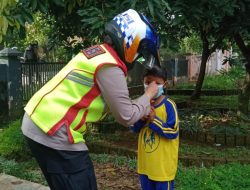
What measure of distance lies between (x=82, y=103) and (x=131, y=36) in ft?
1.34

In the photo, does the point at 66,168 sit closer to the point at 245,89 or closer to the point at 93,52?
the point at 93,52

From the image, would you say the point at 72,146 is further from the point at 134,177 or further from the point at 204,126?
the point at 204,126

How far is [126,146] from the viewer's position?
577 centimetres

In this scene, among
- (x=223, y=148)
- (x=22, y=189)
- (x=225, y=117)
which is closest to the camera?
(x=22, y=189)

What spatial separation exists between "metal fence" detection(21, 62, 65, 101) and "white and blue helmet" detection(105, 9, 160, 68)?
23.1 feet

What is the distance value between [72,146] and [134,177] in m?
2.54

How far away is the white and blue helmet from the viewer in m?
2.20

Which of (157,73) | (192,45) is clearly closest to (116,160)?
(157,73)

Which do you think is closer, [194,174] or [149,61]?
[149,61]

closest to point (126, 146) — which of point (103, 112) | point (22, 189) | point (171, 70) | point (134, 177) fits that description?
point (134, 177)

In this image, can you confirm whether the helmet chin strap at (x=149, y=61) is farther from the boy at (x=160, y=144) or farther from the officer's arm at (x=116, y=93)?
the boy at (x=160, y=144)

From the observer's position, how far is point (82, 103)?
7.10ft

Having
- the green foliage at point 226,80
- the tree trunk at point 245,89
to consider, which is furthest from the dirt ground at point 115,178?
the green foliage at point 226,80

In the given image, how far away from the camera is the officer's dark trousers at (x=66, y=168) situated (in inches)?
87.3
